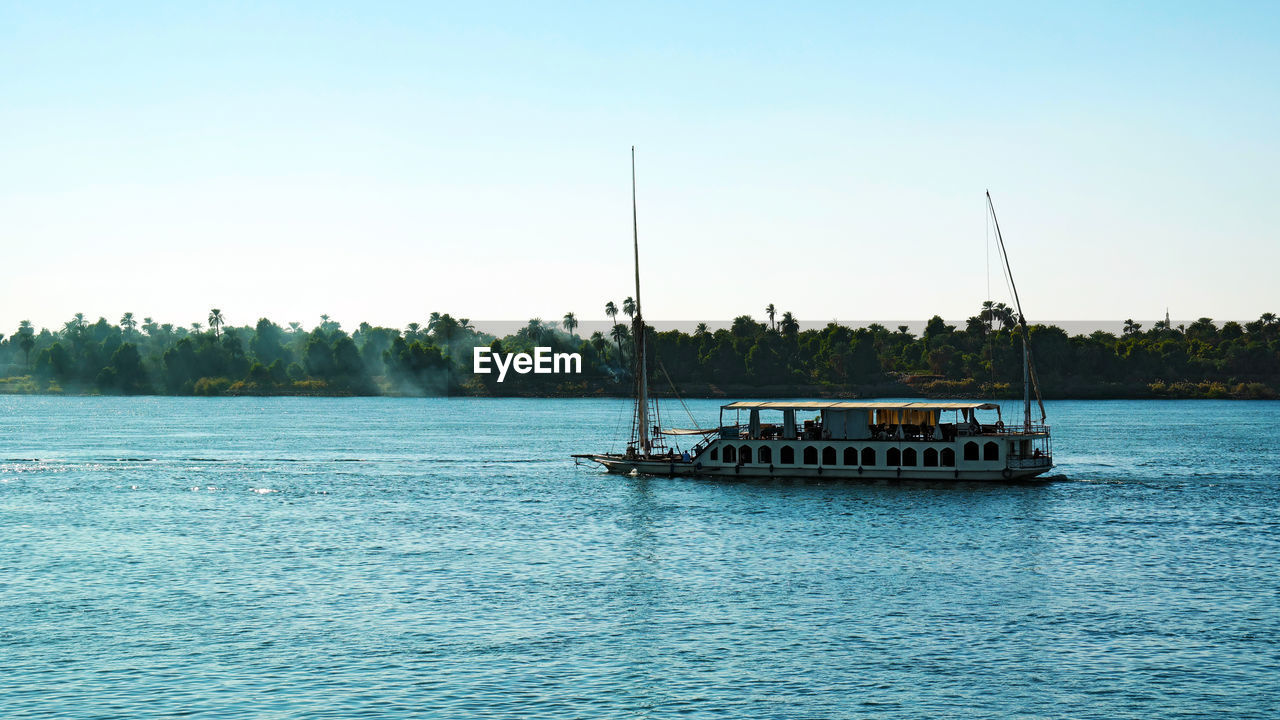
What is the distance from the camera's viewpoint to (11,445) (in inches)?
6585

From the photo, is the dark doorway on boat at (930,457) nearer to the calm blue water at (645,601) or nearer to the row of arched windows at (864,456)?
the row of arched windows at (864,456)

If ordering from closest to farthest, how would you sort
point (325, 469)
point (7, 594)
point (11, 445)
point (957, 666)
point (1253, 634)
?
point (957, 666) → point (1253, 634) → point (7, 594) → point (325, 469) → point (11, 445)

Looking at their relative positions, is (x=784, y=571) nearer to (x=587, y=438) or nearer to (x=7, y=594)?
(x=7, y=594)

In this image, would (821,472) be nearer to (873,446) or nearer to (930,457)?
(873,446)

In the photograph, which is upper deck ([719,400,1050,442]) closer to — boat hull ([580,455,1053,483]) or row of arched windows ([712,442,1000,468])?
row of arched windows ([712,442,1000,468])

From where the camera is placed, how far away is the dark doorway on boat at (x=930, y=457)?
327 ft

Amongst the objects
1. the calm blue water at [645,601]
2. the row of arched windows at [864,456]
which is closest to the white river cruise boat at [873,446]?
the row of arched windows at [864,456]

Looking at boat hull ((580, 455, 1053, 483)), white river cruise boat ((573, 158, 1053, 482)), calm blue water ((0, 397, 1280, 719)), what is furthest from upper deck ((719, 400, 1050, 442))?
calm blue water ((0, 397, 1280, 719))

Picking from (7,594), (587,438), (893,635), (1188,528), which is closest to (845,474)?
(1188,528)

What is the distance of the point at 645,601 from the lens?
5547 cm

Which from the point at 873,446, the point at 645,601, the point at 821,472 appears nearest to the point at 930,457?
the point at 873,446

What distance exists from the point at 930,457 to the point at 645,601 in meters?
50.8

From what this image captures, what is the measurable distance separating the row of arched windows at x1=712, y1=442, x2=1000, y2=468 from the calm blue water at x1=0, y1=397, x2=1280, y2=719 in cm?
255

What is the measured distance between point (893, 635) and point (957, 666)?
497cm
